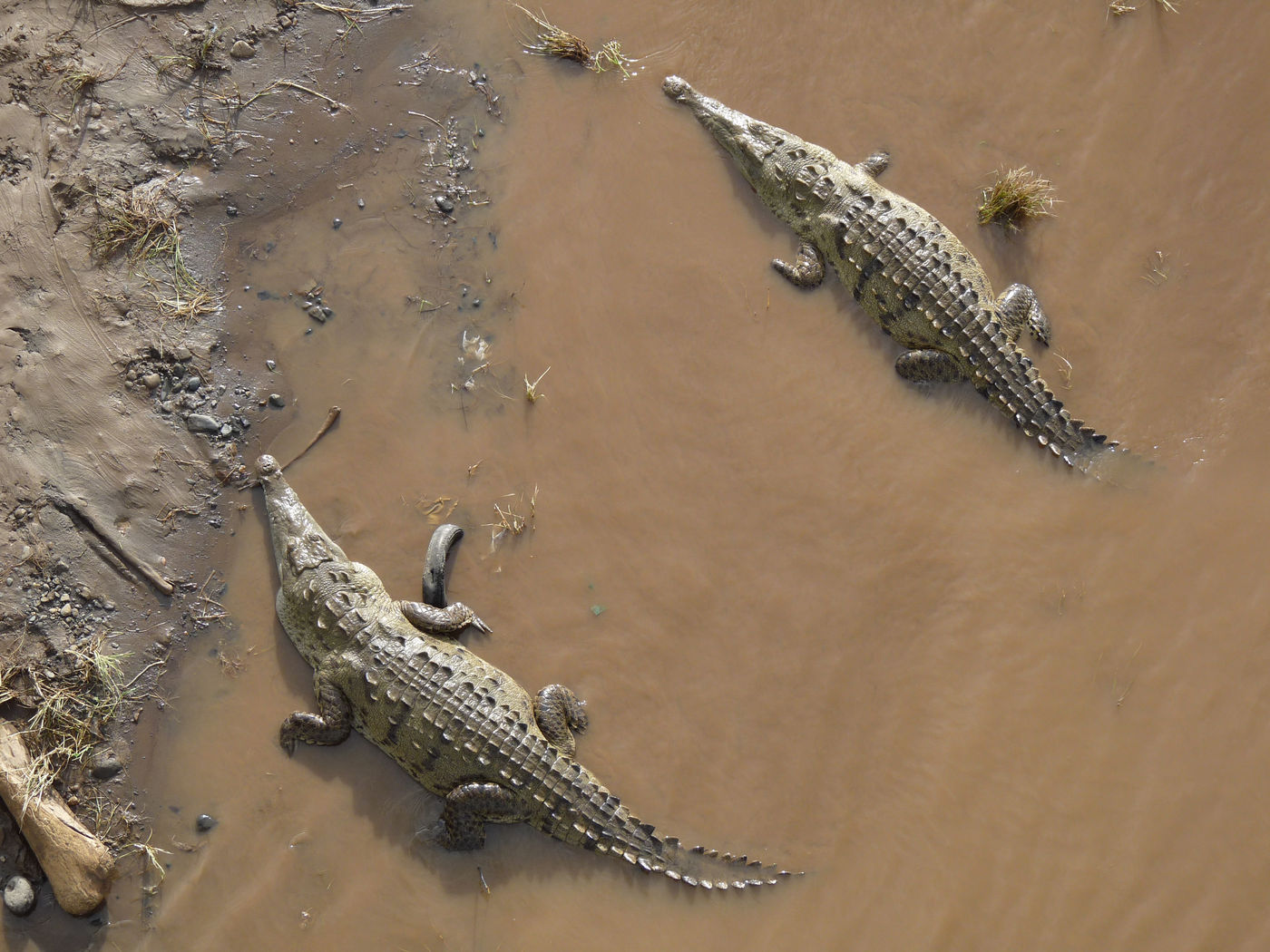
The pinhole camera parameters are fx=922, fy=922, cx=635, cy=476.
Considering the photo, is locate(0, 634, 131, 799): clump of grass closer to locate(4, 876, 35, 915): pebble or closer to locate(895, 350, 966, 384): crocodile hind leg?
locate(4, 876, 35, 915): pebble

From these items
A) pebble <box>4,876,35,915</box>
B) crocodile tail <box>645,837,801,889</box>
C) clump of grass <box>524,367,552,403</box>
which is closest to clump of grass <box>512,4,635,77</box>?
clump of grass <box>524,367,552,403</box>

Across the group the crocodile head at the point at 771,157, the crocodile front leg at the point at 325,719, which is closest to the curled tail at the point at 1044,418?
the crocodile head at the point at 771,157

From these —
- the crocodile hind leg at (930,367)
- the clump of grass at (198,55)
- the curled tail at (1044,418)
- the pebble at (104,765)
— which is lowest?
the pebble at (104,765)

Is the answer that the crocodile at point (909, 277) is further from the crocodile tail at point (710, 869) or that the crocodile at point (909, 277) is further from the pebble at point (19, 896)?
the pebble at point (19, 896)

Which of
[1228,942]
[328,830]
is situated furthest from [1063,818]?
[328,830]

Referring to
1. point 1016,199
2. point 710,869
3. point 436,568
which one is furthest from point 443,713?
point 1016,199
